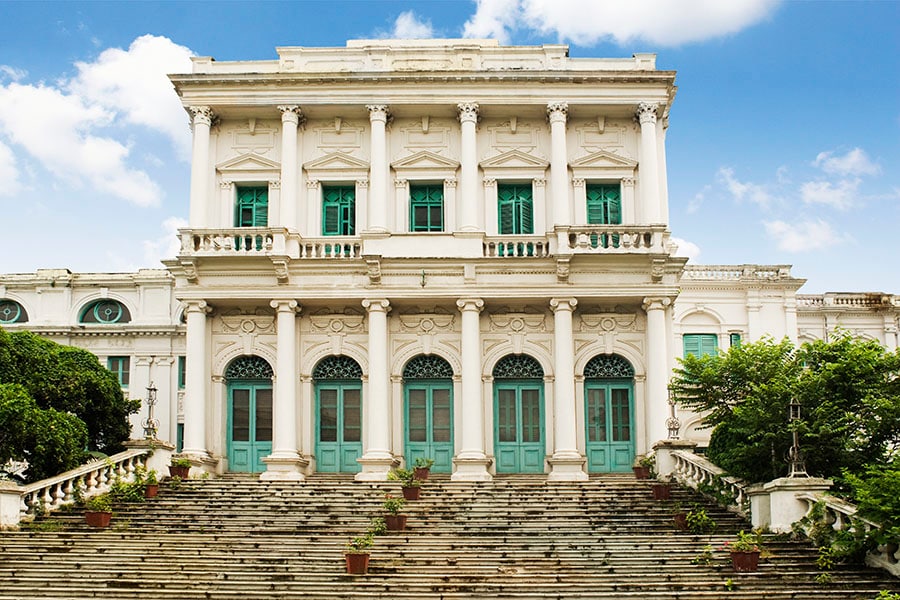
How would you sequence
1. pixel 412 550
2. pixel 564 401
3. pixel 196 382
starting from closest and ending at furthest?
pixel 412 550 < pixel 564 401 < pixel 196 382

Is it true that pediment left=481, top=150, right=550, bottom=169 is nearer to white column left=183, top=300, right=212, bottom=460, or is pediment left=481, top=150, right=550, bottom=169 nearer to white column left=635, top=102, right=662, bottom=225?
white column left=635, top=102, right=662, bottom=225

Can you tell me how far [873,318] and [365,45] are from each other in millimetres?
23491

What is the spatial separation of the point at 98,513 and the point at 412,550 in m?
6.67

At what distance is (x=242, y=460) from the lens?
28797 millimetres

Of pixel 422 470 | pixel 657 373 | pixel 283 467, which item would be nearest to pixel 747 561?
pixel 422 470

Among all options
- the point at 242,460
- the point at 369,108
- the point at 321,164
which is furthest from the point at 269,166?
the point at 242,460

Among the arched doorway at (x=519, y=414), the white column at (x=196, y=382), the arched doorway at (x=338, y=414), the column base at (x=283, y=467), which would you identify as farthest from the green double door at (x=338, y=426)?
the arched doorway at (x=519, y=414)

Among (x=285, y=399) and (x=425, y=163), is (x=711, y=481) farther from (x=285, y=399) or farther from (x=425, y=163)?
(x=425, y=163)

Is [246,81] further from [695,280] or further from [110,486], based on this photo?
[695,280]

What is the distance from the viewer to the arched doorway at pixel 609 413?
2844cm

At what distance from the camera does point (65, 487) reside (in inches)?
914

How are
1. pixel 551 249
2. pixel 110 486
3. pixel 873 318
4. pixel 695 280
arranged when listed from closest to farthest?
pixel 110 486
pixel 551 249
pixel 695 280
pixel 873 318

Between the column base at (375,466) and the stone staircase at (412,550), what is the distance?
180 centimetres

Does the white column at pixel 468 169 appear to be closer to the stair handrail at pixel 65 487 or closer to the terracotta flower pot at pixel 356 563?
the stair handrail at pixel 65 487
